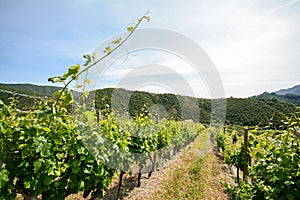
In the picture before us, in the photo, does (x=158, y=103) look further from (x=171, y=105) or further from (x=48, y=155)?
(x=48, y=155)

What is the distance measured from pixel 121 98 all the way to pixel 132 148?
1.66 meters

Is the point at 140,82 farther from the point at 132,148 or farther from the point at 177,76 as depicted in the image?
the point at 132,148

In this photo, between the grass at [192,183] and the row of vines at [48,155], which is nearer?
the row of vines at [48,155]

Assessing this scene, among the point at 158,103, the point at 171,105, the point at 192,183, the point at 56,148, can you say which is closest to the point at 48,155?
the point at 56,148

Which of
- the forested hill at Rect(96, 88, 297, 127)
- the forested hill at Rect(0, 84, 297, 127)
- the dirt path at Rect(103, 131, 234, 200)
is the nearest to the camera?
the forested hill at Rect(0, 84, 297, 127)

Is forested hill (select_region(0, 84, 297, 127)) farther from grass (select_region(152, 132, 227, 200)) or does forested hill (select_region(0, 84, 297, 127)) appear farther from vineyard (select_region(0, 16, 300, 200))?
grass (select_region(152, 132, 227, 200))

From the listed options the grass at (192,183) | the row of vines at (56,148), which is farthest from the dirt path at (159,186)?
the row of vines at (56,148)

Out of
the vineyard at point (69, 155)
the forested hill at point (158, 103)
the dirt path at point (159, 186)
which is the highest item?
the forested hill at point (158, 103)

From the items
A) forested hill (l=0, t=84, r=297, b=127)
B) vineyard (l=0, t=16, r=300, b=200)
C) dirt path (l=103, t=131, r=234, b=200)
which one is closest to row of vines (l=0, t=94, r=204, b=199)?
vineyard (l=0, t=16, r=300, b=200)

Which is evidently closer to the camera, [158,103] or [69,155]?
[69,155]

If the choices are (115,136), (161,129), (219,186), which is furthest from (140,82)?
(219,186)

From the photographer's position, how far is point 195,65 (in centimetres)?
584

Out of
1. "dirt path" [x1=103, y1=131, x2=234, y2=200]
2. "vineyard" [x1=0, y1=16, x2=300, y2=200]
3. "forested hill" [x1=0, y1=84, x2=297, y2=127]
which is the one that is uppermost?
"forested hill" [x1=0, y1=84, x2=297, y2=127]

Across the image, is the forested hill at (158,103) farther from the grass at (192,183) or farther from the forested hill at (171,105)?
the grass at (192,183)
